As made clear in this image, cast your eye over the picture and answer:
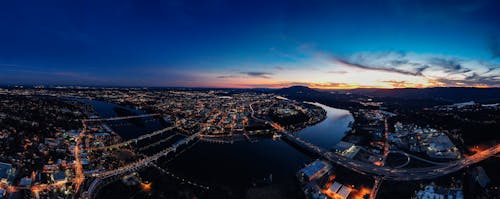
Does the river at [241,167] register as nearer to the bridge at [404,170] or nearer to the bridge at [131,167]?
the bridge at [131,167]

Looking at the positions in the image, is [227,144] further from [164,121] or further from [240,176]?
[164,121]

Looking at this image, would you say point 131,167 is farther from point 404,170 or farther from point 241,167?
point 404,170

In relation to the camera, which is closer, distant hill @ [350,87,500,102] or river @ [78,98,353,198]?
river @ [78,98,353,198]

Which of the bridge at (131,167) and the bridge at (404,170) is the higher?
the bridge at (131,167)

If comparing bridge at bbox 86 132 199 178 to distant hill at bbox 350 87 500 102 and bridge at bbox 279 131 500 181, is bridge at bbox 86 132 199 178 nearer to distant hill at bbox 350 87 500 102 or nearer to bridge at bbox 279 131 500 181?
bridge at bbox 279 131 500 181

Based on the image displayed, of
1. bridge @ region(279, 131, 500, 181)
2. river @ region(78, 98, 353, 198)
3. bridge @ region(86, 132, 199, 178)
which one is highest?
bridge @ region(86, 132, 199, 178)

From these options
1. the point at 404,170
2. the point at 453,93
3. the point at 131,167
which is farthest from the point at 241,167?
the point at 453,93

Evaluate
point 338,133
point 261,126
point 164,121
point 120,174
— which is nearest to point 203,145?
point 120,174

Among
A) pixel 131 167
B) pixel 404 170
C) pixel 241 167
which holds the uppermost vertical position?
pixel 131 167

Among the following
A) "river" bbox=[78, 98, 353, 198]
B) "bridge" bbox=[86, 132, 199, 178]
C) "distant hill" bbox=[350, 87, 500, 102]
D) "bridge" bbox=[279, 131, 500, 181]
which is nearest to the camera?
"river" bbox=[78, 98, 353, 198]

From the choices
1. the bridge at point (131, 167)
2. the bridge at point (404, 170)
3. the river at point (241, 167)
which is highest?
the bridge at point (131, 167)

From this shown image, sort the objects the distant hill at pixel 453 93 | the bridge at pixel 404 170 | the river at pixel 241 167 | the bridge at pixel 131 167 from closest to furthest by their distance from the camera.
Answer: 1. the river at pixel 241 167
2. the bridge at pixel 131 167
3. the bridge at pixel 404 170
4. the distant hill at pixel 453 93

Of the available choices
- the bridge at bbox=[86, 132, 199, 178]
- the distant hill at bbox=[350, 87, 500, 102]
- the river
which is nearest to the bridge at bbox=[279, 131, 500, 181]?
the river

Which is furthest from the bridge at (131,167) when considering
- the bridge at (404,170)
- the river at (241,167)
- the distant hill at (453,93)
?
the distant hill at (453,93)
